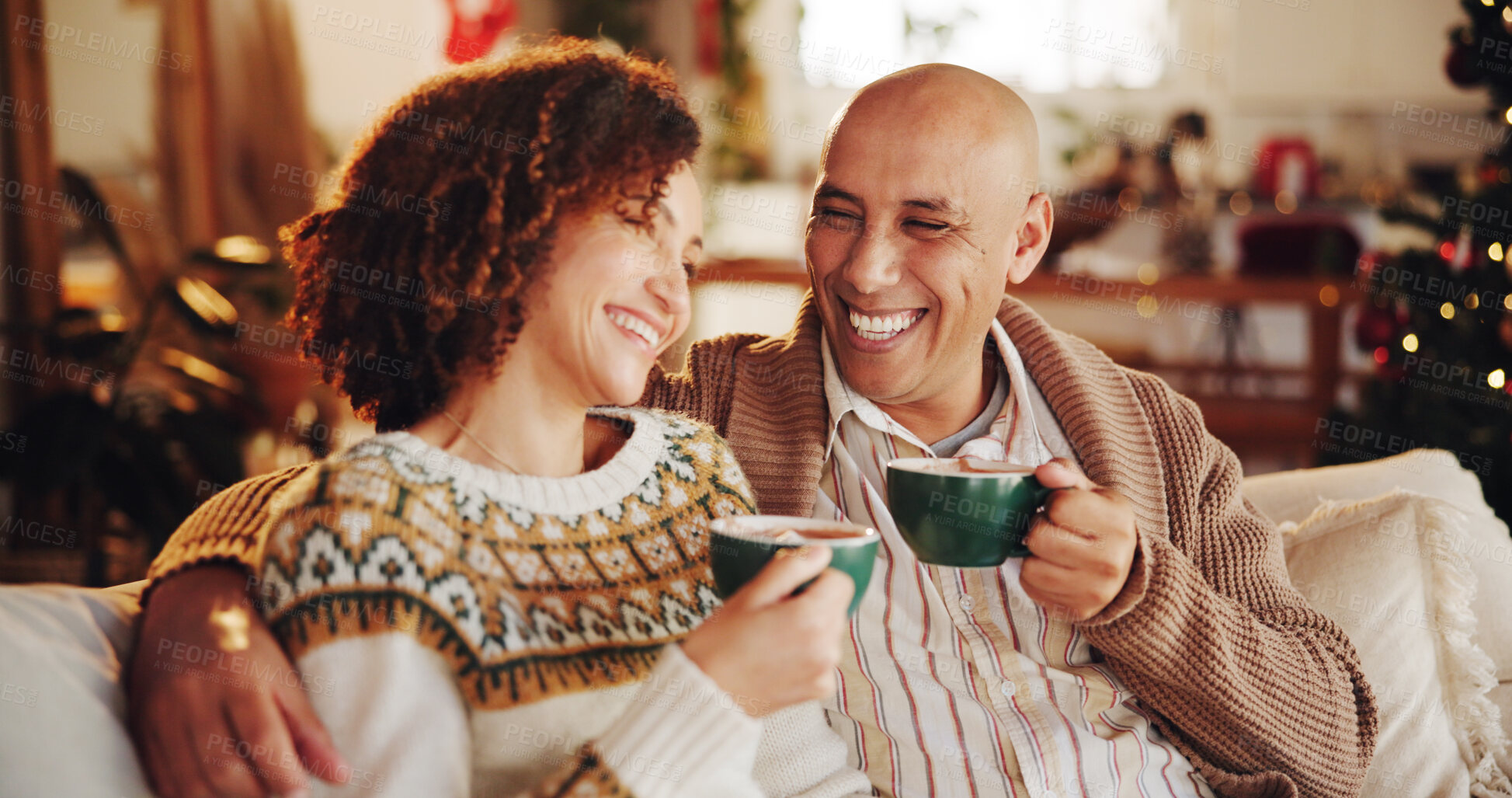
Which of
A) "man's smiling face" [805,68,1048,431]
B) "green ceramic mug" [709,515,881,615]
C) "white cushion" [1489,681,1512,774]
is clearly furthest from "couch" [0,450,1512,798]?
"green ceramic mug" [709,515,881,615]

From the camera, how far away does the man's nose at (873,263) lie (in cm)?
143

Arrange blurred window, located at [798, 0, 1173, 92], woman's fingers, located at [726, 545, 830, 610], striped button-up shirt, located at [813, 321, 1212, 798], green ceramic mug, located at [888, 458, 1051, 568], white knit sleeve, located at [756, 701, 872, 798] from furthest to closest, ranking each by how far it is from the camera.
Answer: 1. blurred window, located at [798, 0, 1173, 92]
2. striped button-up shirt, located at [813, 321, 1212, 798]
3. white knit sleeve, located at [756, 701, 872, 798]
4. green ceramic mug, located at [888, 458, 1051, 568]
5. woman's fingers, located at [726, 545, 830, 610]

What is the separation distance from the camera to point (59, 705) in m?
0.89

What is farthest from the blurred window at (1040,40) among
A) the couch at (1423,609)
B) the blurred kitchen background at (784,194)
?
the couch at (1423,609)

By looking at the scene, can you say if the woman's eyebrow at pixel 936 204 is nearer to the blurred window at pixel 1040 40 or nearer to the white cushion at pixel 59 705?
the white cushion at pixel 59 705

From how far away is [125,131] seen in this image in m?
3.31

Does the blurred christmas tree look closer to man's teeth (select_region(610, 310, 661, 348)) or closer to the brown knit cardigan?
the brown knit cardigan

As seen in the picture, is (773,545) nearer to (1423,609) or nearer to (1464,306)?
(1423,609)

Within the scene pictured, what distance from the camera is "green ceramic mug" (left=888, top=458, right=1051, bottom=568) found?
1.02m

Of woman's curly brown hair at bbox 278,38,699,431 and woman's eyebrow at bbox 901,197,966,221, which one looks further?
woman's eyebrow at bbox 901,197,966,221

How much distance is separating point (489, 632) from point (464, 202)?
40 cm

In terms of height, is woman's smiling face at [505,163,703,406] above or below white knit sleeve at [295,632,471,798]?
above

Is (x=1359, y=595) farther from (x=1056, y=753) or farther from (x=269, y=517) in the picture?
(x=269, y=517)

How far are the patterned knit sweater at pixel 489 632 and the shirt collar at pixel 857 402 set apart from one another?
463 mm
